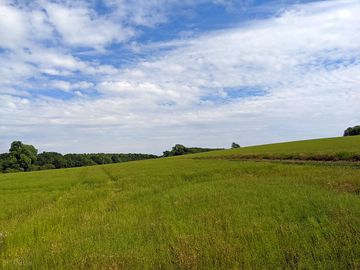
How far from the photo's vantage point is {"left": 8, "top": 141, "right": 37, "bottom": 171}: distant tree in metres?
129

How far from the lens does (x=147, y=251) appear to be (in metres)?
7.93

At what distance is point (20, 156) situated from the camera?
12988 centimetres

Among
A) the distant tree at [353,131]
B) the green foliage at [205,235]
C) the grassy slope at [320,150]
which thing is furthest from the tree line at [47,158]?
the green foliage at [205,235]

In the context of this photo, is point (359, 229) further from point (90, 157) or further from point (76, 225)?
point (90, 157)

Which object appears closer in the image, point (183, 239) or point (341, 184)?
point (183, 239)

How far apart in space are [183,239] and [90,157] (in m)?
167

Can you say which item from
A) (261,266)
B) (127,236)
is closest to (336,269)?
(261,266)

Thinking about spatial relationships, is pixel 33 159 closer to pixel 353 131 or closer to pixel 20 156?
pixel 20 156

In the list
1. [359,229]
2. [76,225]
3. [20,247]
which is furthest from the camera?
[76,225]

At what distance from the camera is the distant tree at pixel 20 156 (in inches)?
5079

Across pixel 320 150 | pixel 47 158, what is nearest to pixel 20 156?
pixel 47 158

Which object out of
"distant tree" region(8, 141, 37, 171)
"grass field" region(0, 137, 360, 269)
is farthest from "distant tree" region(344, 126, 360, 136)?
"distant tree" region(8, 141, 37, 171)

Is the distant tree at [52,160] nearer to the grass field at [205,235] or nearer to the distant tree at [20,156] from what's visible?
the distant tree at [20,156]

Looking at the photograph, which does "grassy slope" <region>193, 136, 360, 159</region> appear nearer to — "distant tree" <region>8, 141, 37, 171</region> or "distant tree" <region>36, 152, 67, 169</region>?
"distant tree" <region>8, 141, 37, 171</region>
